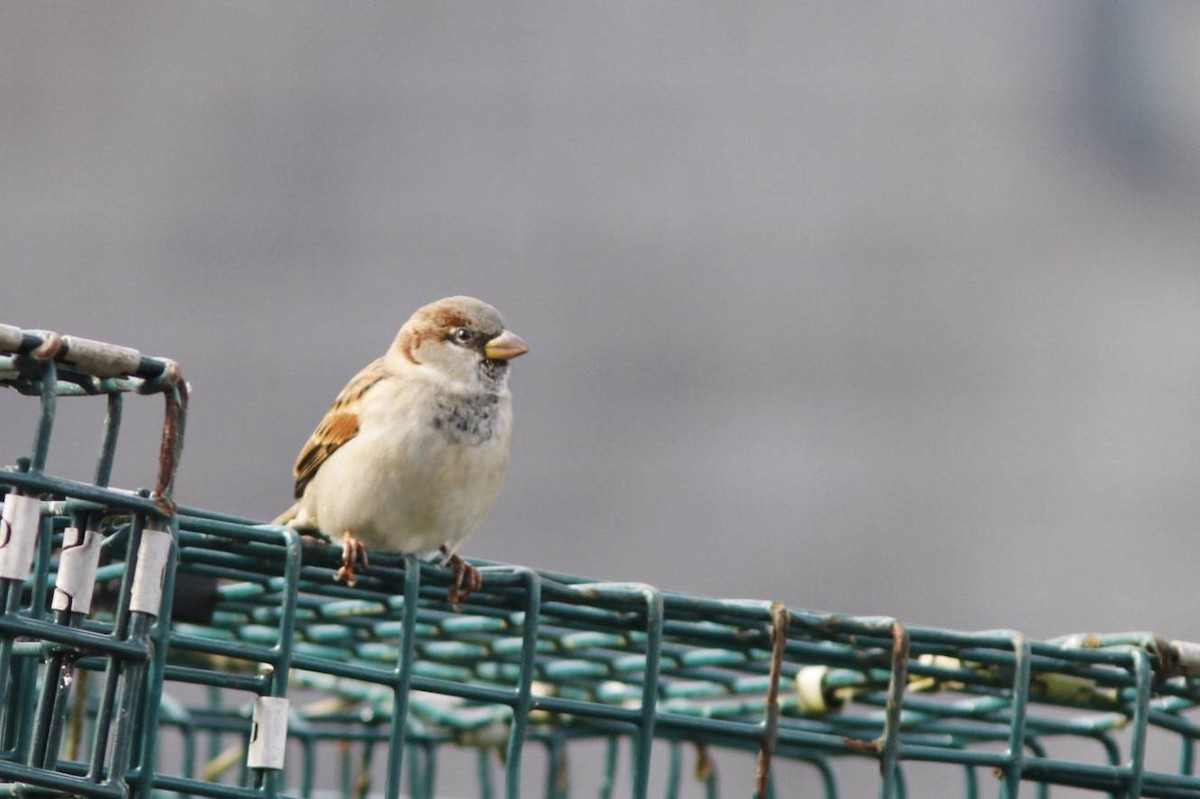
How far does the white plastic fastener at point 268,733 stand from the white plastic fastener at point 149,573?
164 millimetres

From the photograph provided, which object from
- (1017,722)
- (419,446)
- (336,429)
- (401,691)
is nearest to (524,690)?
(401,691)

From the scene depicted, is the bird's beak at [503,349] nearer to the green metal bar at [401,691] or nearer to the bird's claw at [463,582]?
the bird's claw at [463,582]

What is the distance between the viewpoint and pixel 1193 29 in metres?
5.76

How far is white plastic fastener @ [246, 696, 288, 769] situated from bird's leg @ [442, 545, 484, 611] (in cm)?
26

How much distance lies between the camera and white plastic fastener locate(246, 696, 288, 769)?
1.49 m

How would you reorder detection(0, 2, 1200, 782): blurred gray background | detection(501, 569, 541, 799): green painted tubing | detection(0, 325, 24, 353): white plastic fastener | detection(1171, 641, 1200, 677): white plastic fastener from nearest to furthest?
detection(0, 325, 24, 353): white plastic fastener < detection(501, 569, 541, 799): green painted tubing < detection(1171, 641, 1200, 677): white plastic fastener < detection(0, 2, 1200, 782): blurred gray background

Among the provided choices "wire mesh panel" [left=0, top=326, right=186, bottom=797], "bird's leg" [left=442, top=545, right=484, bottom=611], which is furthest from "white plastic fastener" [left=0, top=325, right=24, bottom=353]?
"bird's leg" [left=442, top=545, right=484, bottom=611]

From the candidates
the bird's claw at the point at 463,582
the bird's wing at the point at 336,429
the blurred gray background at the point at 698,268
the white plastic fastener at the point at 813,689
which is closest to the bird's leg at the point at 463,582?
the bird's claw at the point at 463,582

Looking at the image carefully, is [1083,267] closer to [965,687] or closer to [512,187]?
[512,187]

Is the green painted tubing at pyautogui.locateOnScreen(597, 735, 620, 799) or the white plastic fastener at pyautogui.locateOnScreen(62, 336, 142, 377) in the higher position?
the white plastic fastener at pyautogui.locateOnScreen(62, 336, 142, 377)

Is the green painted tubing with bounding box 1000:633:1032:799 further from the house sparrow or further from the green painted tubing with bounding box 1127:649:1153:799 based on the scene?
the house sparrow

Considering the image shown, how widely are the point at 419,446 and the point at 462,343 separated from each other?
0.30 meters

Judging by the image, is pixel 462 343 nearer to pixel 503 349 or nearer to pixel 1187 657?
pixel 503 349

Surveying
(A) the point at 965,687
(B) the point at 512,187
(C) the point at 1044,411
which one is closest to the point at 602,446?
(B) the point at 512,187
